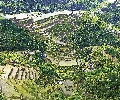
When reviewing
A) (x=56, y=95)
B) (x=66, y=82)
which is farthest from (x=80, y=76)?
(x=56, y=95)

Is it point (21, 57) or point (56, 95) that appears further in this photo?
point (21, 57)

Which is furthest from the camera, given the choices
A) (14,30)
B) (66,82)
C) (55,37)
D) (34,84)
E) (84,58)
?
(55,37)

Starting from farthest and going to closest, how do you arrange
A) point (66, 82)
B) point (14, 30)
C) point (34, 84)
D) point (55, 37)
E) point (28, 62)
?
point (55, 37), point (14, 30), point (28, 62), point (66, 82), point (34, 84)

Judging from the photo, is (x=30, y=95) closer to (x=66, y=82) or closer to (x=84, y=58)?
(x=66, y=82)

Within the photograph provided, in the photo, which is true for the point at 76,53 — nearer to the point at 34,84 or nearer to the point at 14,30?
the point at 14,30

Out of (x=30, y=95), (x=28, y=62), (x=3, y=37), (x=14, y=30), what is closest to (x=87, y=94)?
(x=30, y=95)

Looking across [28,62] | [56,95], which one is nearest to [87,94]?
[56,95]

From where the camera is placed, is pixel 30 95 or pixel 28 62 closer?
pixel 30 95

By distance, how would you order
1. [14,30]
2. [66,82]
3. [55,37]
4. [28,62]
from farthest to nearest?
[55,37] < [14,30] < [28,62] < [66,82]

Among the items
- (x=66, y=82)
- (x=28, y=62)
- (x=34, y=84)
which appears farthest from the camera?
(x=28, y=62)
